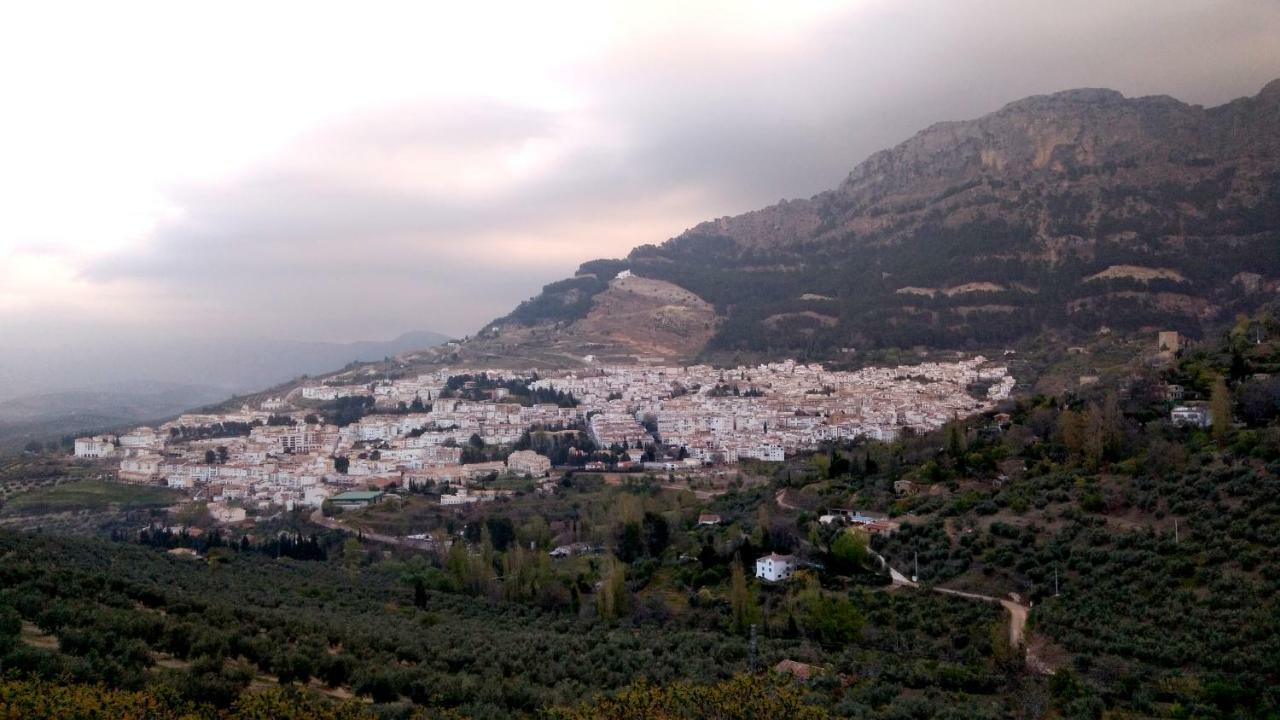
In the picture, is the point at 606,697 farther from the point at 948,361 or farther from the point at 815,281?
the point at 815,281

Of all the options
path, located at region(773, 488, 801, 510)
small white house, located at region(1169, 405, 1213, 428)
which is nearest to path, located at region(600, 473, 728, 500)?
path, located at region(773, 488, 801, 510)

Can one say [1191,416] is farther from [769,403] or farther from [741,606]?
[769,403]

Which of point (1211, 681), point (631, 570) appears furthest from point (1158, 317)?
point (1211, 681)

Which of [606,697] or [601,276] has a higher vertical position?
[601,276]

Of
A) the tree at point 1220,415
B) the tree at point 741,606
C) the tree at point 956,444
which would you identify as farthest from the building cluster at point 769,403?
the tree at point 741,606

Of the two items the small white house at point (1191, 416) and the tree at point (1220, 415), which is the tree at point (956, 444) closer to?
the small white house at point (1191, 416)

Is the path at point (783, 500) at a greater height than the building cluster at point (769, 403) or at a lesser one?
lesser

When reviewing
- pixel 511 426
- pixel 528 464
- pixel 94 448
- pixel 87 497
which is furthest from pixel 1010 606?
pixel 94 448
